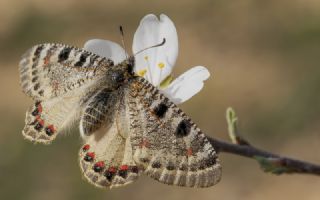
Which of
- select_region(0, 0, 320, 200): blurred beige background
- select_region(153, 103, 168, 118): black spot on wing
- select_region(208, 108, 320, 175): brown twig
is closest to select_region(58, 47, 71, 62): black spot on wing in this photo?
select_region(153, 103, 168, 118): black spot on wing

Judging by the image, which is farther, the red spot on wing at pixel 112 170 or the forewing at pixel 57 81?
the forewing at pixel 57 81

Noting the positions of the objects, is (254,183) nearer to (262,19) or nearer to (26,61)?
(262,19)

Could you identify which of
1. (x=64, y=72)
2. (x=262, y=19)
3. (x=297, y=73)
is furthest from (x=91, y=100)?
(x=262, y=19)

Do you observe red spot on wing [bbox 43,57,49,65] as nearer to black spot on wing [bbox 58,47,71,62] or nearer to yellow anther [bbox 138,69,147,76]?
black spot on wing [bbox 58,47,71,62]

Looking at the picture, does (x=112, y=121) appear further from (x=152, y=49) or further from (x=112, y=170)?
(x=152, y=49)

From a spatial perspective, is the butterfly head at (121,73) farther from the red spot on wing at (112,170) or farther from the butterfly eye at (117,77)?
the red spot on wing at (112,170)

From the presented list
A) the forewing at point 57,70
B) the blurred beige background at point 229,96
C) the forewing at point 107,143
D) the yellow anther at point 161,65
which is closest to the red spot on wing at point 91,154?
the forewing at point 107,143

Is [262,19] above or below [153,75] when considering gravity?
below

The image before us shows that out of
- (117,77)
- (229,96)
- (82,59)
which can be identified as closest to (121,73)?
(117,77)
